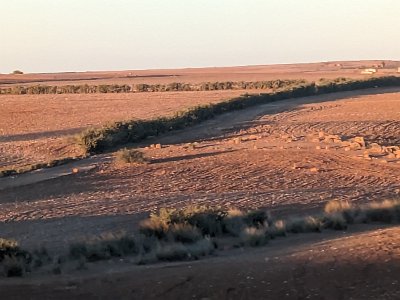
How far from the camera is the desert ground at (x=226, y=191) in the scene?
14.2m

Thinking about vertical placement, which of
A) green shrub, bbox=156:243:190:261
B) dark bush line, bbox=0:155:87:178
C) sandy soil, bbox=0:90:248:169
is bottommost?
sandy soil, bbox=0:90:248:169

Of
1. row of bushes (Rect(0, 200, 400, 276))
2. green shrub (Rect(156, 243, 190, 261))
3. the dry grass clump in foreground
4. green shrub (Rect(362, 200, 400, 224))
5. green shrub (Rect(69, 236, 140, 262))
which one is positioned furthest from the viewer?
the dry grass clump in foreground

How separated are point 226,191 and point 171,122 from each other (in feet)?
93.2

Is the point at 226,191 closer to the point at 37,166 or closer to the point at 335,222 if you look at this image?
the point at 335,222

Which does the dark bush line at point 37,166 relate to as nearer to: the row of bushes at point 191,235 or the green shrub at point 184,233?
the row of bushes at point 191,235

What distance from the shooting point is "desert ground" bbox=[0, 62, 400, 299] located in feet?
46.7

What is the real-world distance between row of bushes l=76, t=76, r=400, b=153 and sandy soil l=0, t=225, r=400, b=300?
108 ft

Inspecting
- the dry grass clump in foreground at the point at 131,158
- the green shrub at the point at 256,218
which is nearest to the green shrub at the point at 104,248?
the green shrub at the point at 256,218

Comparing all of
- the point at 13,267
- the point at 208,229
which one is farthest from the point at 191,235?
the point at 13,267

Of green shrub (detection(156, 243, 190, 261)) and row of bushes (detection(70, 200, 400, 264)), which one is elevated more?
green shrub (detection(156, 243, 190, 261))

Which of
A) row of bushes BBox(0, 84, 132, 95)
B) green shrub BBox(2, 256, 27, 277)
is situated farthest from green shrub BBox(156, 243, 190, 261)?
row of bushes BBox(0, 84, 132, 95)

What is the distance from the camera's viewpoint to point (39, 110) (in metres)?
83.8

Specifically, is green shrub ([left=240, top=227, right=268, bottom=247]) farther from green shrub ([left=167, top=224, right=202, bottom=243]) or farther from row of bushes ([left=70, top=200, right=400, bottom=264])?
green shrub ([left=167, top=224, right=202, bottom=243])

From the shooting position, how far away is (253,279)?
46.6 ft
